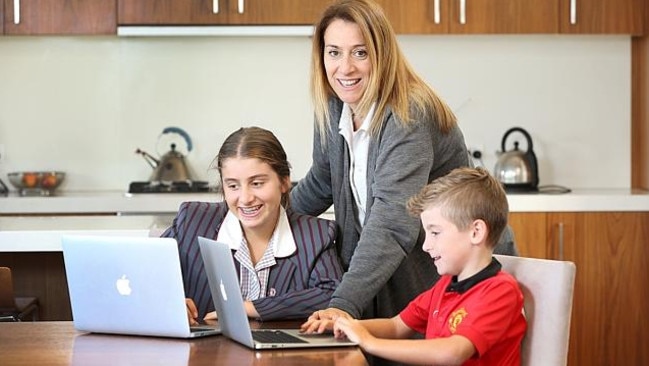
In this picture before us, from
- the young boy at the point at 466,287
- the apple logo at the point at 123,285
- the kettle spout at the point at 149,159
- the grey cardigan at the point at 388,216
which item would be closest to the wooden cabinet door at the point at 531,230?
the kettle spout at the point at 149,159

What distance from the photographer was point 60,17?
16.9 feet

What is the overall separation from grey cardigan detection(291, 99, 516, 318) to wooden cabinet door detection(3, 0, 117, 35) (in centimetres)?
240

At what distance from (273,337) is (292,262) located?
41cm

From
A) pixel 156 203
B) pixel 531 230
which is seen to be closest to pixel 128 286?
pixel 156 203

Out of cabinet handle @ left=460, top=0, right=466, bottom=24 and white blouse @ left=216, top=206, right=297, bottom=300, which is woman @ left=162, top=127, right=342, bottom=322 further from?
cabinet handle @ left=460, top=0, right=466, bottom=24

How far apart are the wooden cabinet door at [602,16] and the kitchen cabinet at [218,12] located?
107cm

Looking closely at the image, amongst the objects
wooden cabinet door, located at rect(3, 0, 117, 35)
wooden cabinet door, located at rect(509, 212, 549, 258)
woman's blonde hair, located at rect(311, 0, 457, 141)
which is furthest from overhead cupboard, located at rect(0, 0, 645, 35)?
woman's blonde hair, located at rect(311, 0, 457, 141)

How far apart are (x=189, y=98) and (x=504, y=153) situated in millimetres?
1473

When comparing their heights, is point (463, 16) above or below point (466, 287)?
above

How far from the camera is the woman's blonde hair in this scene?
8.86 ft

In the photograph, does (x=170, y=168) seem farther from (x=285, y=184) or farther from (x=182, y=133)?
(x=285, y=184)

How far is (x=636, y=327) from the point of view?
198 inches

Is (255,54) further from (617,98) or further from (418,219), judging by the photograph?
(418,219)

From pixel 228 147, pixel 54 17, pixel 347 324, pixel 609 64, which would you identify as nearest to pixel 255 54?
pixel 54 17
